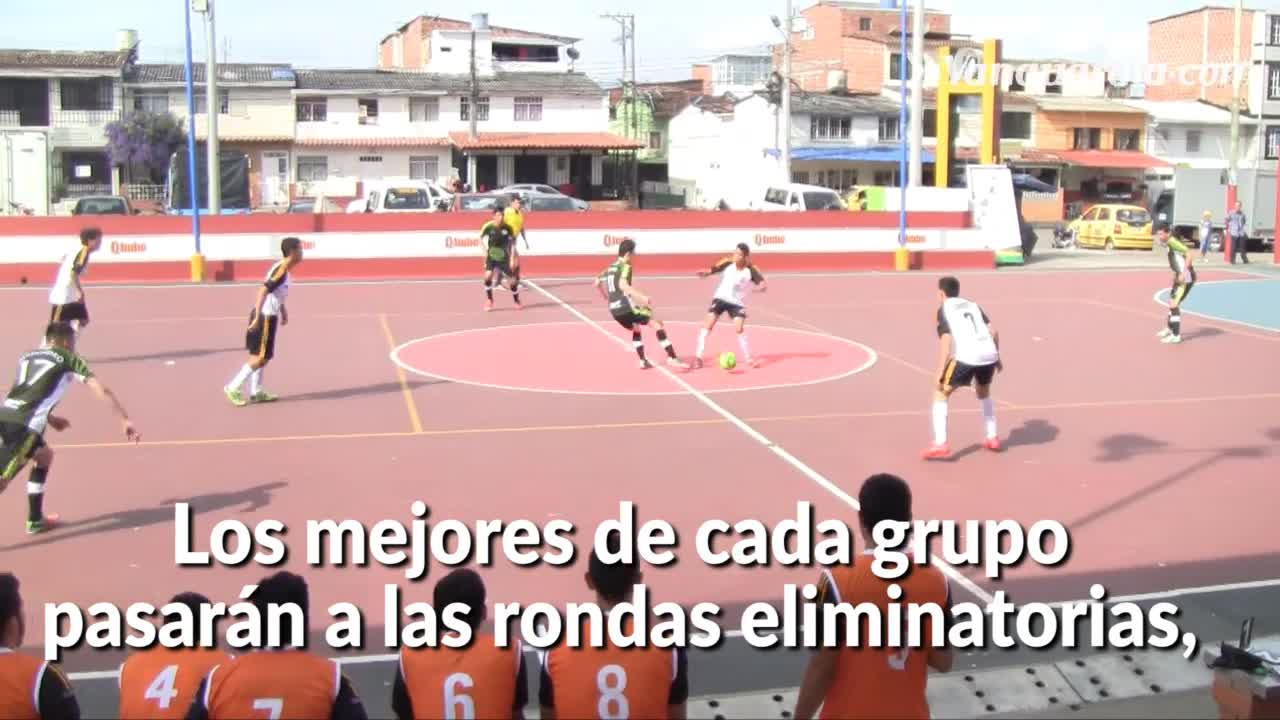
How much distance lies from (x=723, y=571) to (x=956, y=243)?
90.0 feet

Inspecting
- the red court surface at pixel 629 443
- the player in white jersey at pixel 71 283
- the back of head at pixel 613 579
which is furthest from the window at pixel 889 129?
the back of head at pixel 613 579

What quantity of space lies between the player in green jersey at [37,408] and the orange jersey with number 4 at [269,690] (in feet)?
18.9

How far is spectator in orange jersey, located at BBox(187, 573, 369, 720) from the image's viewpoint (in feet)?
15.1

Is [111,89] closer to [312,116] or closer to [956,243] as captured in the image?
[312,116]

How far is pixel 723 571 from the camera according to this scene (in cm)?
959

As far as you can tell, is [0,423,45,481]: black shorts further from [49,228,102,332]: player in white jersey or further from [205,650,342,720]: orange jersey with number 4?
[49,228,102,332]: player in white jersey

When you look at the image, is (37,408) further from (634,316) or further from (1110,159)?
(1110,159)

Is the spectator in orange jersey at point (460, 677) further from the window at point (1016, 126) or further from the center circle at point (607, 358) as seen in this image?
the window at point (1016, 126)

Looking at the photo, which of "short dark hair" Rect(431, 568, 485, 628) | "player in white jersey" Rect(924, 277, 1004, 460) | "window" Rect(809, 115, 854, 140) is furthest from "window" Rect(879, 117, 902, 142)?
"short dark hair" Rect(431, 568, 485, 628)

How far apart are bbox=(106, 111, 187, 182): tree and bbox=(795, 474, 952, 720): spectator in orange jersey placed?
185ft

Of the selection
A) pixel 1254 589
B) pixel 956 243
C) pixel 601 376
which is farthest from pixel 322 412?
pixel 956 243

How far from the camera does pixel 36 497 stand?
10.3 m

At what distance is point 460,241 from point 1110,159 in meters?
45.3

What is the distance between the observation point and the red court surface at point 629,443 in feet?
32.2
